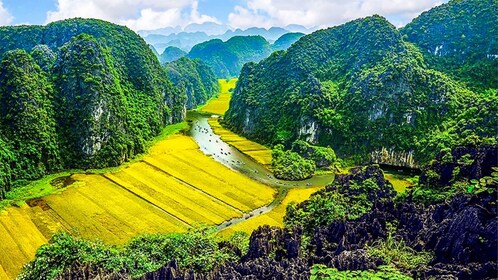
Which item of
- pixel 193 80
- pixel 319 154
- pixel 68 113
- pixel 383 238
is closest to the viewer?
pixel 383 238

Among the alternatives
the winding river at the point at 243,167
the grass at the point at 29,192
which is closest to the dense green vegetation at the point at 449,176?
the winding river at the point at 243,167

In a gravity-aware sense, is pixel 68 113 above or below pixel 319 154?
above

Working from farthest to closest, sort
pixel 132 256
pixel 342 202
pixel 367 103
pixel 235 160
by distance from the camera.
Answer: pixel 367 103 → pixel 235 160 → pixel 342 202 → pixel 132 256

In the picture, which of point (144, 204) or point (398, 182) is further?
point (398, 182)

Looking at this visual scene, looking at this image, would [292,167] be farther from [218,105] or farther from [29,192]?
[218,105]

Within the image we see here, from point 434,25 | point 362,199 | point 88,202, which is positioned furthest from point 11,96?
point 434,25

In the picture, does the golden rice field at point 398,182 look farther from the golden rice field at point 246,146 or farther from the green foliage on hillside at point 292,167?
the golden rice field at point 246,146

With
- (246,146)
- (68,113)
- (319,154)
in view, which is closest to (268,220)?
(319,154)
